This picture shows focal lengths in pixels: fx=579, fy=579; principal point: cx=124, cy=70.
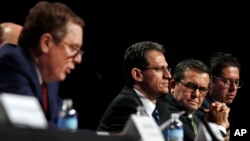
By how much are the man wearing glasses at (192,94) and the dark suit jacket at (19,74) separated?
110 cm

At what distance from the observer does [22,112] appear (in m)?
1.37

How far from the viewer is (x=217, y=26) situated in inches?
196

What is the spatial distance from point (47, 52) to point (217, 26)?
3.05 meters

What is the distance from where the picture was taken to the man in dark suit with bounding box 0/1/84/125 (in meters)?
2.08

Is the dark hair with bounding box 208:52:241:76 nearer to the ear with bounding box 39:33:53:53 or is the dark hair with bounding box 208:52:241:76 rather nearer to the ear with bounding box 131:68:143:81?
the ear with bounding box 131:68:143:81

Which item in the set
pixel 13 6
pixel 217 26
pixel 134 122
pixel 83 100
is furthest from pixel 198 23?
pixel 134 122

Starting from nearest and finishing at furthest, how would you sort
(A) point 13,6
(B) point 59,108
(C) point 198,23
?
→ (B) point 59,108 < (A) point 13,6 < (C) point 198,23

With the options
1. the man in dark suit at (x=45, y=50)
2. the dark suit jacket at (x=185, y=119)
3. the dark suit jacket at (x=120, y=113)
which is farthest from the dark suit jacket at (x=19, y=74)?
the dark suit jacket at (x=185, y=119)

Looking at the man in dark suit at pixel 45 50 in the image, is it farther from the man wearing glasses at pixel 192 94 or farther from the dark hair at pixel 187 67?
the dark hair at pixel 187 67

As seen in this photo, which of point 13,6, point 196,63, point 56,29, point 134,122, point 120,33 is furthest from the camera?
point 120,33

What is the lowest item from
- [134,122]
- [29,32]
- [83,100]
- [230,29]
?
[83,100]

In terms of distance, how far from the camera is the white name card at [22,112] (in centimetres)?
134

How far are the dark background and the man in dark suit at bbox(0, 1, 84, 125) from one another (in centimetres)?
191

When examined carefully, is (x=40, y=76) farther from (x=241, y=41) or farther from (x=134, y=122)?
(x=241, y=41)
